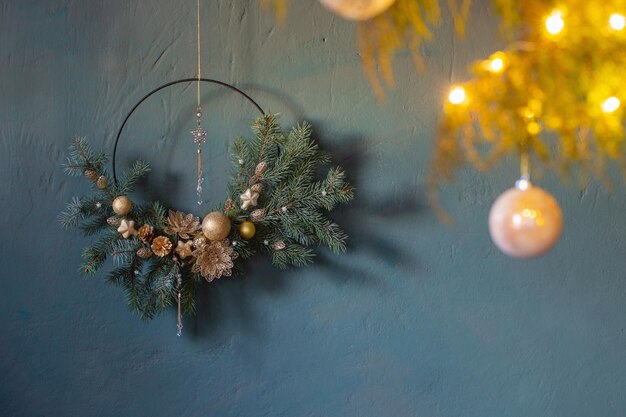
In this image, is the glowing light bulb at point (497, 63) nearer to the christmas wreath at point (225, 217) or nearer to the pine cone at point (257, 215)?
the christmas wreath at point (225, 217)

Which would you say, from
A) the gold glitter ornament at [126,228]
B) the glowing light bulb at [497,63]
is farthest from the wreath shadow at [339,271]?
the glowing light bulb at [497,63]

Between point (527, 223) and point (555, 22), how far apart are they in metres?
0.65

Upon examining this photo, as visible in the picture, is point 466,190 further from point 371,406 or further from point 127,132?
point 127,132

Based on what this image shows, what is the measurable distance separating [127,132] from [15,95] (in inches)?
10.1

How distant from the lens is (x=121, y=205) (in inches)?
52.5

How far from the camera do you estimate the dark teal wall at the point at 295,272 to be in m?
1.44

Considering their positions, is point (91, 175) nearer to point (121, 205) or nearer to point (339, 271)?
point (121, 205)

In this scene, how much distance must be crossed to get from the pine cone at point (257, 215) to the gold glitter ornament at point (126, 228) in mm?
242

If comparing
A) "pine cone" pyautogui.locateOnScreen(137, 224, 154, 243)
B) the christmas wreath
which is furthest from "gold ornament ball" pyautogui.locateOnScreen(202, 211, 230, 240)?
"pine cone" pyautogui.locateOnScreen(137, 224, 154, 243)

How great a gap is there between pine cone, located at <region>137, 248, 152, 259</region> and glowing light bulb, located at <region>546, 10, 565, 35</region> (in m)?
0.95

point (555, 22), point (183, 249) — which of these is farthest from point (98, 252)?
point (555, 22)

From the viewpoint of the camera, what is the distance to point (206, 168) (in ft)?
4.74

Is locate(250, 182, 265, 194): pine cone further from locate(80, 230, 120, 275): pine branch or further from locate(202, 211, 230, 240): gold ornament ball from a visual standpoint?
locate(80, 230, 120, 275): pine branch

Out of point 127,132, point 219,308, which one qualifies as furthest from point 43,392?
point 127,132
